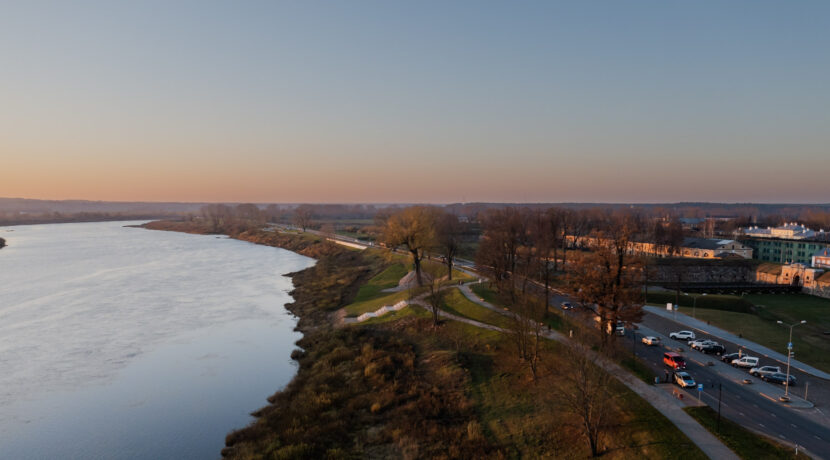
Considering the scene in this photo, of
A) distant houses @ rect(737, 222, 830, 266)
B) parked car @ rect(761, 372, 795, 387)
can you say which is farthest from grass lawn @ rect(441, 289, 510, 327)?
distant houses @ rect(737, 222, 830, 266)

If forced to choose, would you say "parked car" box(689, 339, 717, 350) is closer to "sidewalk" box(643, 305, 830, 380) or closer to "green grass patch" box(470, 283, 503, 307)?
"sidewalk" box(643, 305, 830, 380)

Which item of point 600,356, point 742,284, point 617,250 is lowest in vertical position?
point 742,284

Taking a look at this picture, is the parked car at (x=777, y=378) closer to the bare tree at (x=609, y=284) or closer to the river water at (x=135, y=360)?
the bare tree at (x=609, y=284)

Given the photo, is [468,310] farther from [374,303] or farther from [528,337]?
[374,303]

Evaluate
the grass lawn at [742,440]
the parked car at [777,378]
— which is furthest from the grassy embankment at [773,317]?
the grass lawn at [742,440]

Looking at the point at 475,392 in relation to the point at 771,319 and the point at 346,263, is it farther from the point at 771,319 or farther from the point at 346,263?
the point at 346,263

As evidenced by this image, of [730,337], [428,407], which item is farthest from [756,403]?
[428,407]

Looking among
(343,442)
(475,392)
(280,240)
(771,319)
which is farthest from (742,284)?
(280,240)
